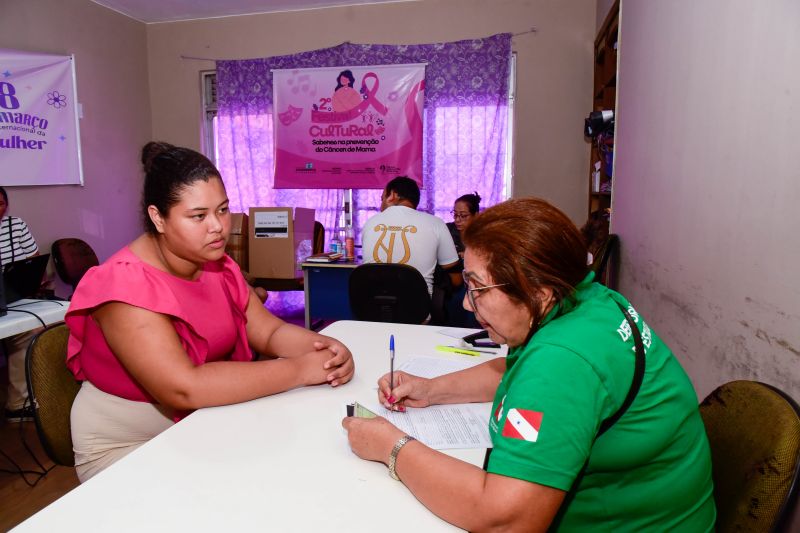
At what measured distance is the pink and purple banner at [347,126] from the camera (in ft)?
16.5

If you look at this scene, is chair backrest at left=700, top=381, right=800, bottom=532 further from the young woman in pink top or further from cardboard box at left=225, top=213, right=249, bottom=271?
cardboard box at left=225, top=213, right=249, bottom=271

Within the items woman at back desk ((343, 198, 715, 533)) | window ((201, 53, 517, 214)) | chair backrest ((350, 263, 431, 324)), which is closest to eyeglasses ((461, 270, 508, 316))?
woman at back desk ((343, 198, 715, 533))

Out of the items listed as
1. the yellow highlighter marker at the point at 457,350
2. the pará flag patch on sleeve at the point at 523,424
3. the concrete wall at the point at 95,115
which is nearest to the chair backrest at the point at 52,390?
the yellow highlighter marker at the point at 457,350

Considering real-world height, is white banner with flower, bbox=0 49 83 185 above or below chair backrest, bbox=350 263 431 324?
above

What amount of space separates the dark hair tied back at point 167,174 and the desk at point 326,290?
8.64 ft

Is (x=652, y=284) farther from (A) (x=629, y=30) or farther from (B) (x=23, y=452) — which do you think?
(B) (x=23, y=452)

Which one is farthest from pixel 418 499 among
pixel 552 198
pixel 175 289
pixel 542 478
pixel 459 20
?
pixel 459 20

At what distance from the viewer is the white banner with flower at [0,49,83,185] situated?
4.01 meters

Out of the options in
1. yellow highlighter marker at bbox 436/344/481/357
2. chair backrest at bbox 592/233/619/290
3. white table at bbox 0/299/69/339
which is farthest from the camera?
chair backrest at bbox 592/233/619/290

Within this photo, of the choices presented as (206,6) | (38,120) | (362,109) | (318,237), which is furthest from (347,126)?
(38,120)

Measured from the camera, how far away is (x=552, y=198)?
194 inches

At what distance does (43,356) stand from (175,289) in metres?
0.37

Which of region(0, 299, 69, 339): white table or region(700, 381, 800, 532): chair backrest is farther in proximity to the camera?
region(0, 299, 69, 339): white table

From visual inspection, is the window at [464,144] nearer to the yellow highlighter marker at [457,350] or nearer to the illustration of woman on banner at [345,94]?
the illustration of woman on banner at [345,94]
